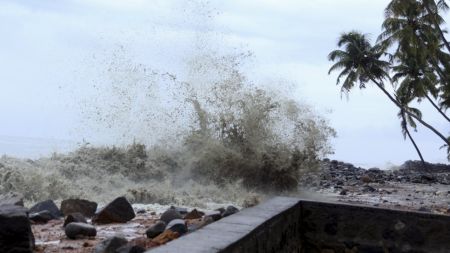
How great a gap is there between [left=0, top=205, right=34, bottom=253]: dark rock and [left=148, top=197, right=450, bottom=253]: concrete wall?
1945 mm

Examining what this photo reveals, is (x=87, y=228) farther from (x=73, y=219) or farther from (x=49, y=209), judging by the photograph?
(x=49, y=209)

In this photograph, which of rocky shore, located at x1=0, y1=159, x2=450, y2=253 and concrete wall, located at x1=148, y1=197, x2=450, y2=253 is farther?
rocky shore, located at x1=0, y1=159, x2=450, y2=253

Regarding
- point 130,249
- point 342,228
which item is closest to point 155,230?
point 130,249

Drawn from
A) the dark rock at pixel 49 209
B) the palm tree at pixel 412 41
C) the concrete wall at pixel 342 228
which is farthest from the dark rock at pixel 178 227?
the palm tree at pixel 412 41

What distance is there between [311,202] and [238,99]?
1033 cm

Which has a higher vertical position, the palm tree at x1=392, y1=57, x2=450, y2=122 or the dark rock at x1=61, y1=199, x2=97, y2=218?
the palm tree at x1=392, y1=57, x2=450, y2=122

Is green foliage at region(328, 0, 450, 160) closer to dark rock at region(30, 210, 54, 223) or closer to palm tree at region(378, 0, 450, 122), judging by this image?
palm tree at region(378, 0, 450, 122)

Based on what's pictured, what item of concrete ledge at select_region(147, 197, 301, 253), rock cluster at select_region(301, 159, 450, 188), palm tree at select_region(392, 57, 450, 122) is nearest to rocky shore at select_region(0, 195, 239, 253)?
concrete ledge at select_region(147, 197, 301, 253)

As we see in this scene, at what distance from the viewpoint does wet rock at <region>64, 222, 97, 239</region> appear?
5.78 metres

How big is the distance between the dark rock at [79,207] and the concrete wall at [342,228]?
4.00 metres

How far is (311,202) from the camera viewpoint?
406 cm

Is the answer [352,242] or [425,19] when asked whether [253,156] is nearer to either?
[352,242]

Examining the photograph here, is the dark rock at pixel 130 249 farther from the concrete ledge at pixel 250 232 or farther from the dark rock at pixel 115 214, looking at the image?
the dark rock at pixel 115 214

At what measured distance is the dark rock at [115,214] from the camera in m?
6.83
